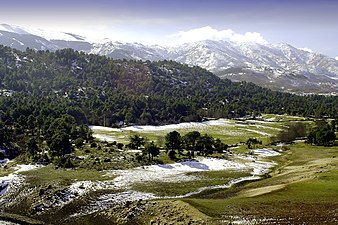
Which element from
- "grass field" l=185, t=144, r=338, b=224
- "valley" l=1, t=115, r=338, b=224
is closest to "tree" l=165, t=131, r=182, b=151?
"valley" l=1, t=115, r=338, b=224

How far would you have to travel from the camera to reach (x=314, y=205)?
48406 mm

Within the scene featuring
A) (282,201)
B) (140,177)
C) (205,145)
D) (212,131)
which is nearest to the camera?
(282,201)

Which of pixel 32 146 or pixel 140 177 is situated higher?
pixel 32 146

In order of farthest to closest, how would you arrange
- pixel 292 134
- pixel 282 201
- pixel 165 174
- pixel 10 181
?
pixel 292 134 → pixel 165 174 → pixel 10 181 → pixel 282 201

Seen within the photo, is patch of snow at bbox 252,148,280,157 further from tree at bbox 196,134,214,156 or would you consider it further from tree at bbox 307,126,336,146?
tree at bbox 307,126,336,146

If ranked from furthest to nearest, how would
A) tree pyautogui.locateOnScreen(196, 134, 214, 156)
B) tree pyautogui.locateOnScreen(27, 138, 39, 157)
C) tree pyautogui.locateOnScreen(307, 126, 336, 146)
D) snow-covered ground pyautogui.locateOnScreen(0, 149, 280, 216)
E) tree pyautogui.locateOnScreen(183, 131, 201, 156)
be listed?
tree pyautogui.locateOnScreen(307, 126, 336, 146) < tree pyautogui.locateOnScreen(183, 131, 201, 156) < tree pyautogui.locateOnScreen(196, 134, 214, 156) < tree pyautogui.locateOnScreen(27, 138, 39, 157) < snow-covered ground pyautogui.locateOnScreen(0, 149, 280, 216)

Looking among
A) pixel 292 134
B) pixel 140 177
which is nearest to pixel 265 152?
pixel 292 134

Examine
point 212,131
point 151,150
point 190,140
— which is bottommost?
point 212,131

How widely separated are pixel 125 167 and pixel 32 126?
6149cm

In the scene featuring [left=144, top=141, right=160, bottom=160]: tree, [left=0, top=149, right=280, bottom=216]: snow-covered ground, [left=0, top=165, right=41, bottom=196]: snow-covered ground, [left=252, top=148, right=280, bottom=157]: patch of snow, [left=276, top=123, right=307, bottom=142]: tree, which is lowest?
[left=0, top=165, right=41, bottom=196]: snow-covered ground

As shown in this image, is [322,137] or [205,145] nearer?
[205,145]

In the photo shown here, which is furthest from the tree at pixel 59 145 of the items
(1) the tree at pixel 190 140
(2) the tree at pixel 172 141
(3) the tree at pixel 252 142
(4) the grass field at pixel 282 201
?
(3) the tree at pixel 252 142

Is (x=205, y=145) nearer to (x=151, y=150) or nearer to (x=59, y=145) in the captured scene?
(x=151, y=150)

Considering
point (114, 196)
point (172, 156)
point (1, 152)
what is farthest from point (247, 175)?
point (1, 152)
